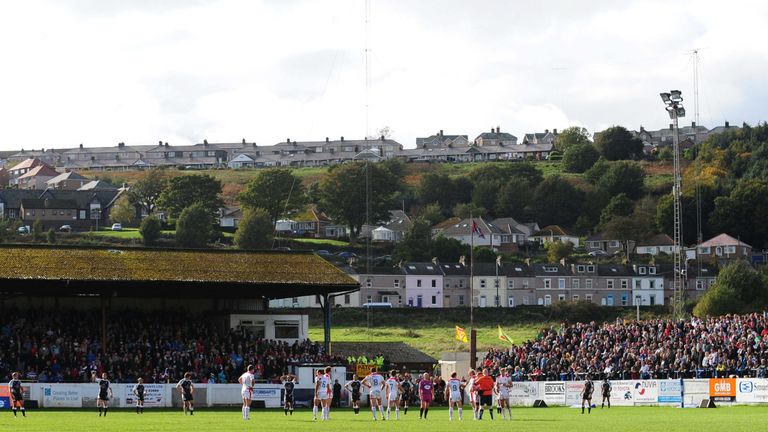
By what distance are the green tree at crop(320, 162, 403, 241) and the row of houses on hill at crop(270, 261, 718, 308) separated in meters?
A: 21.0

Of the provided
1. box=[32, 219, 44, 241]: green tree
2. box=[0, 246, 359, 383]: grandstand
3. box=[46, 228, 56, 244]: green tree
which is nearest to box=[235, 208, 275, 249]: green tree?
box=[46, 228, 56, 244]: green tree

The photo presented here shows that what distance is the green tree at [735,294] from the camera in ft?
344

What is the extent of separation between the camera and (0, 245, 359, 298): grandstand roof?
53.7 metres

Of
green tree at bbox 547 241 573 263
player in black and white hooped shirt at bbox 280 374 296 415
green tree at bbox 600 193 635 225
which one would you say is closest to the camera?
player in black and white hooped shirt at bbox 280 374 296 415

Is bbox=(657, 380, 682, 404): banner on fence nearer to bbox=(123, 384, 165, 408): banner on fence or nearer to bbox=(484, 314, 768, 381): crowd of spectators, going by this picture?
bbox=(484, 314, 768, 381): crowd of spectators

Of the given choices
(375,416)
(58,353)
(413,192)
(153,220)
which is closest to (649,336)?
(375,416)

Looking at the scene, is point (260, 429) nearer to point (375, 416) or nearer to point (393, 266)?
point (375, 416)

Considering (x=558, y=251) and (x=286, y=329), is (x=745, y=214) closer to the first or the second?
(x=558, y=251)

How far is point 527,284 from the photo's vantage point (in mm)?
141375

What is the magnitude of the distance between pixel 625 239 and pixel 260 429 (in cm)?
13442

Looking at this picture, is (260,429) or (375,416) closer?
(260,429)

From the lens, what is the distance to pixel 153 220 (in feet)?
507

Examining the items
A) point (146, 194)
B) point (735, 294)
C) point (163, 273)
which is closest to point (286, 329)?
point (163, 273)

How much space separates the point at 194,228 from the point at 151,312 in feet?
299
